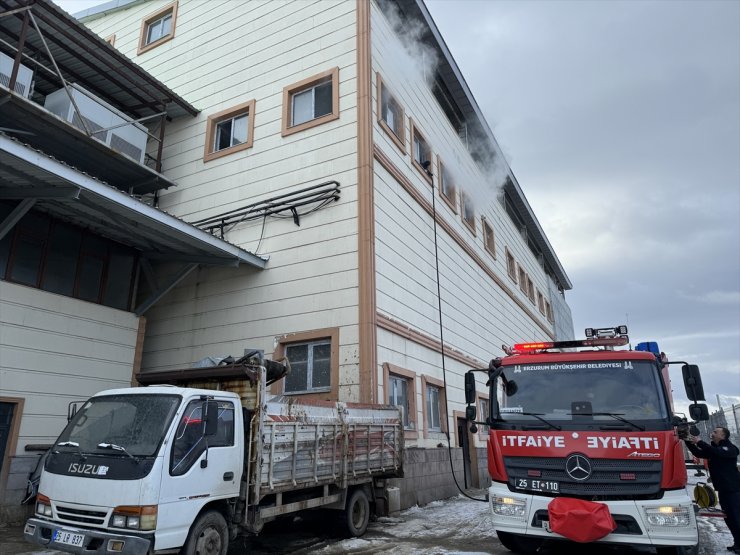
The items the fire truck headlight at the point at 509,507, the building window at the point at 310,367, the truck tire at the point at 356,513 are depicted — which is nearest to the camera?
the fire truck headlight at the point at 509,507

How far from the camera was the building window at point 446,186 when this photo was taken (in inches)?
673

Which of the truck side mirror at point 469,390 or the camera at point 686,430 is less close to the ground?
the truck side mirror at point 469,390

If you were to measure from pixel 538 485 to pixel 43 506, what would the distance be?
564 centimetres

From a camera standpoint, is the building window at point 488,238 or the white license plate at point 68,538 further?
the building window at point 488,238

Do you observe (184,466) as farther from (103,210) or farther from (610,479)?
(103,210)

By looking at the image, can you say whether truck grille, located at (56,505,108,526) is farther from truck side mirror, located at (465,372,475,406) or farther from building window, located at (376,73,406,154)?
building window, located at (376,73,406,154)

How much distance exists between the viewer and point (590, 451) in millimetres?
6129

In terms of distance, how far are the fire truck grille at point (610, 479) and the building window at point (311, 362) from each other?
524 cm

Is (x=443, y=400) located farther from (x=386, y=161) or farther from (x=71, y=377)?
(x=71, y=377)

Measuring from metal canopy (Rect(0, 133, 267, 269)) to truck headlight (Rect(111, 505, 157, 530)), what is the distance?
229 inches

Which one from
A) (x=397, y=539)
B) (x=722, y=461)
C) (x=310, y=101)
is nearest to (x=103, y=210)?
(x=310, y=101)

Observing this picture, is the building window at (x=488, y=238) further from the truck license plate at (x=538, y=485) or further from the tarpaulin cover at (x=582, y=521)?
the tarpaulin cover at (x=582, y=521)

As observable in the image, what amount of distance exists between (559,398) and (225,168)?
1072 centimetres

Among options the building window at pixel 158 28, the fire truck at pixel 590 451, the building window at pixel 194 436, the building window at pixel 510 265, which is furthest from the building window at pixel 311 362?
the building window at pixel 510 265
